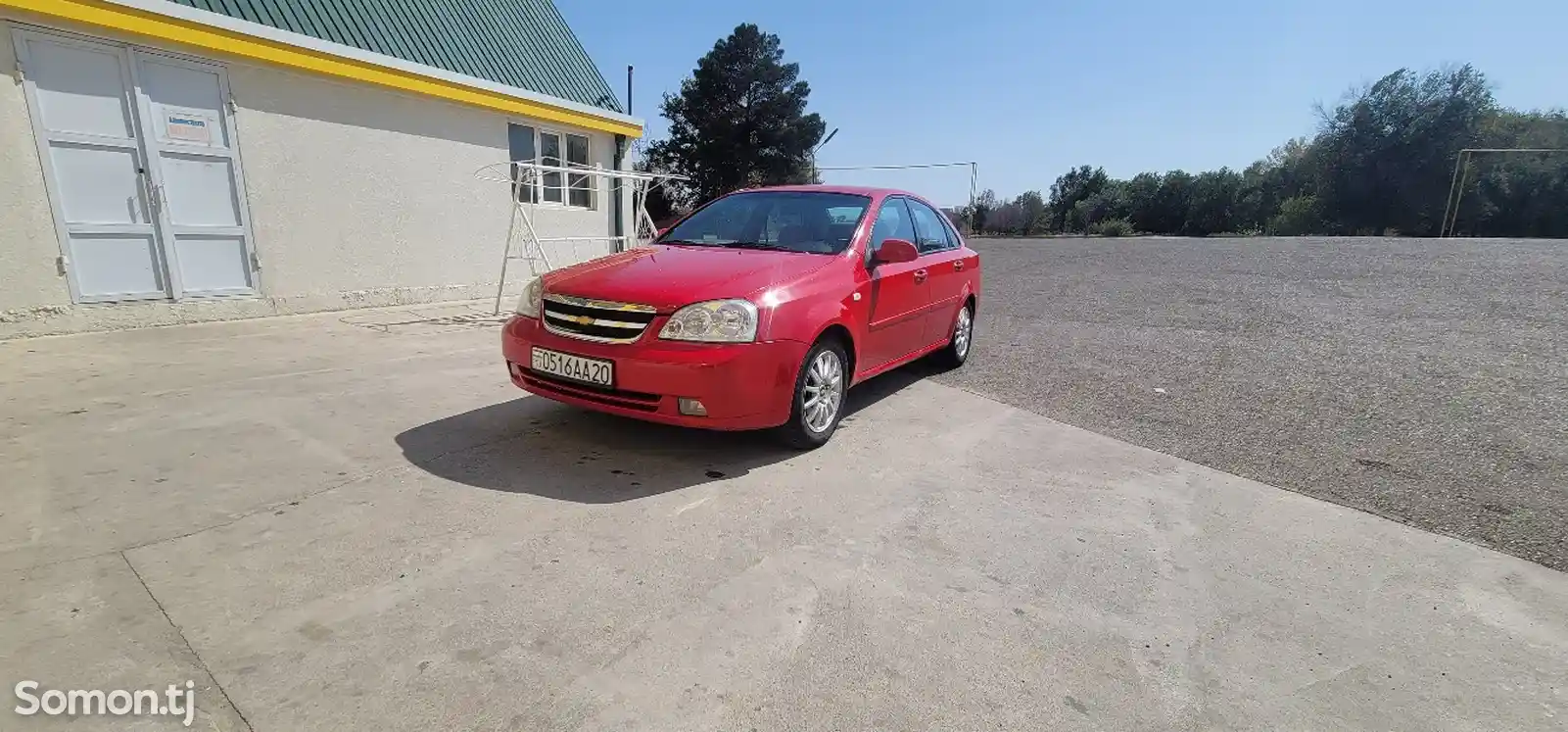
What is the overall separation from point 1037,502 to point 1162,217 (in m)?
52.4

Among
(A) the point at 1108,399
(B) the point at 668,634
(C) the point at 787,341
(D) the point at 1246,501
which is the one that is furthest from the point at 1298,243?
(B) the point at 668,634

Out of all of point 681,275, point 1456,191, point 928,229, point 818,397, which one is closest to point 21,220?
point 681,275

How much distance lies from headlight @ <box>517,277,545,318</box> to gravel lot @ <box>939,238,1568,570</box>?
10.8 ft

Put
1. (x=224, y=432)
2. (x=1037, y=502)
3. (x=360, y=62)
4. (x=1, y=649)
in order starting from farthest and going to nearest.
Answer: (x=360, y=62) → (x=224, y=432) → (x=1037, y=502) → (x=1, y=649)

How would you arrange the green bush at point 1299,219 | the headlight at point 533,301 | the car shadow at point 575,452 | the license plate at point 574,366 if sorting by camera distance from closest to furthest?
the car shadow at point 575,452 → the license plate at point 574,366 → the headlight at point 533,301 → the green bush at point 1299,219

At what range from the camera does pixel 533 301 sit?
12.6 feet

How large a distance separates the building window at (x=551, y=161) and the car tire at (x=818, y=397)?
6676mm

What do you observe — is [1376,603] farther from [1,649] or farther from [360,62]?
[360,62]

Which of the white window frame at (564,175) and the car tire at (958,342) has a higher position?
the white window frame at (564,175)

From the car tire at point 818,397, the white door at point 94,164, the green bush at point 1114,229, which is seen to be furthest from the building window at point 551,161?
the green bush at point 1114,229

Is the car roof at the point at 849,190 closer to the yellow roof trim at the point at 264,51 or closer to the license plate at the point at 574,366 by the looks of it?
the license plate at the point at 574,366

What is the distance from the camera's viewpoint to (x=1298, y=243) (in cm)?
1842

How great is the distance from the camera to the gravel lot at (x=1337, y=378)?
3490 mm

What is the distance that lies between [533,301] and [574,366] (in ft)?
2.08
